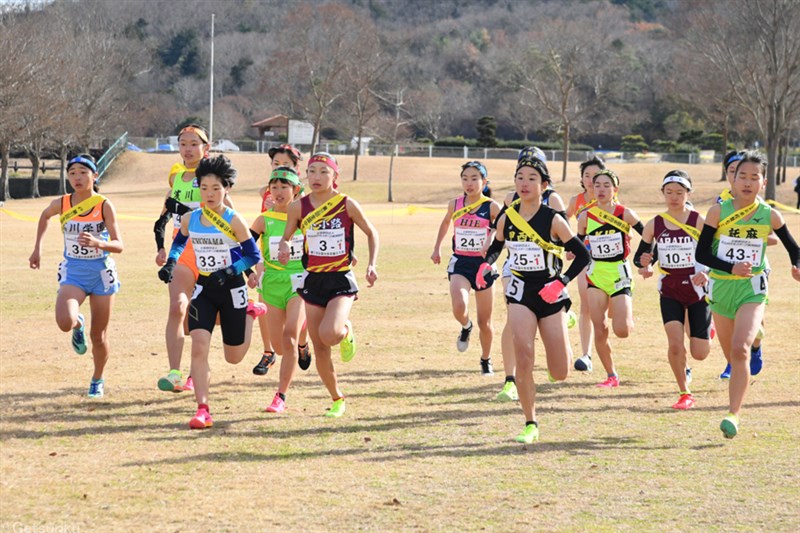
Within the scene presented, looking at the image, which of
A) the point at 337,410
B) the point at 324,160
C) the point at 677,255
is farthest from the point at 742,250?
the point at 337,410

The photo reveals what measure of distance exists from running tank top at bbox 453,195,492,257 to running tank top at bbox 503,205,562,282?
2710mm

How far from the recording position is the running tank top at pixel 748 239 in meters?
8.98

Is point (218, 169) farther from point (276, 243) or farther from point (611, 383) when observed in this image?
point (611, 383)

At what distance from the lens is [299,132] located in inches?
3622

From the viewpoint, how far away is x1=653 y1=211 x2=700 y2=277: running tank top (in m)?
10.1

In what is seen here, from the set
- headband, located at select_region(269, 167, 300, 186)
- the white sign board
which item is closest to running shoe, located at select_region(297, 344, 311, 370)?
headband, located at select_region(269, 167, 300, 186)

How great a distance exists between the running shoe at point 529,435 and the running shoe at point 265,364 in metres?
3.37

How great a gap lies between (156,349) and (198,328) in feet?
14.3

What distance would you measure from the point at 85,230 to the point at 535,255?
4.26m

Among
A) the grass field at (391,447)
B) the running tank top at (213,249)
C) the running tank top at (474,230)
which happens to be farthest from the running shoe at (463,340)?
the running tank top at (213,249)

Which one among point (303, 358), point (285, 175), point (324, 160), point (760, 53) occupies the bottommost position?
point (303, 358)

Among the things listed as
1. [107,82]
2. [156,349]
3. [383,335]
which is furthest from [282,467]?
[107,82]

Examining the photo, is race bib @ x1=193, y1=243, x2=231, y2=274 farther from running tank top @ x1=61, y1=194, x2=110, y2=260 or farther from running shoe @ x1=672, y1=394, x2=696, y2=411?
running shoe @ x1=672, y1=394, x2=696, y2=411

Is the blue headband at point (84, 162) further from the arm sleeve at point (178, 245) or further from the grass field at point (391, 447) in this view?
the grass field at point (391, 447)
